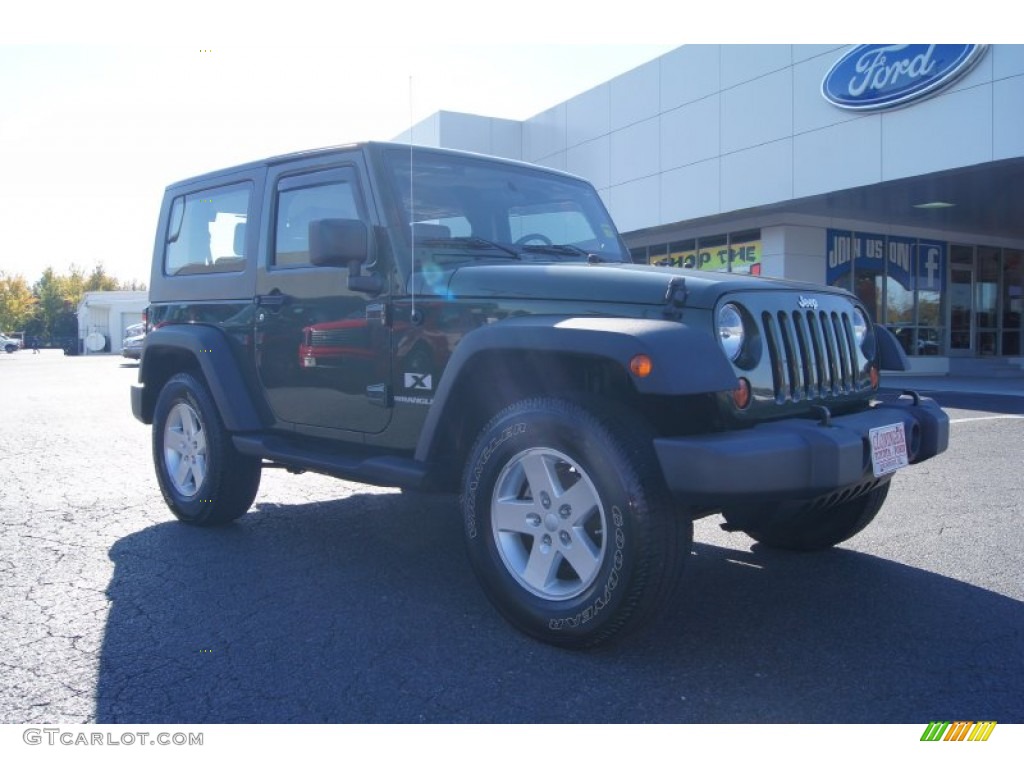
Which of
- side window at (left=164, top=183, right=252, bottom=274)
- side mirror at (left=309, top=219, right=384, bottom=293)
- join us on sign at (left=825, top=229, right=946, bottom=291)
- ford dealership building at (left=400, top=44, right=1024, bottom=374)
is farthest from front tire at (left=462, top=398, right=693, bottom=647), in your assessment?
join us on sign at (left=825, top=229, right=946, bottom=291)

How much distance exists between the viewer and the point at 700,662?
3.14 m

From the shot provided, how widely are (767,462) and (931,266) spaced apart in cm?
2251

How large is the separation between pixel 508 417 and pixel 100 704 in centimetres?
166

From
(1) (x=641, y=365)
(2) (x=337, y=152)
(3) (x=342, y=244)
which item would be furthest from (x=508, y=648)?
(2) (x=337, y=152)

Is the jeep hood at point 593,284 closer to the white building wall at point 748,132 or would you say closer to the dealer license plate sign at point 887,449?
the dealer license plate sign at point 887,449

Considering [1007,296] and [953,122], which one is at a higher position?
[953,122]

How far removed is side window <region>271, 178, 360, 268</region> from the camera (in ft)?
14.5

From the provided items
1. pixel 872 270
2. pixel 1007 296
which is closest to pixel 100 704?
pixel 872 270

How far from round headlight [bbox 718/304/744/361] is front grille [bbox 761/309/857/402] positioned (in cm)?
12

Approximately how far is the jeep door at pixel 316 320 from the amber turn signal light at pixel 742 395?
1.63m

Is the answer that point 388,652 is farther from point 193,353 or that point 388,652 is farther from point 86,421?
point 86,421

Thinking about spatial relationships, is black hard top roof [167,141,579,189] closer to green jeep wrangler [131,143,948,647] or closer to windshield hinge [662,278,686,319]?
green jeep wrangler [131,143,948,647]

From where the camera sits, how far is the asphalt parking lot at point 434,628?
2789 millimetres

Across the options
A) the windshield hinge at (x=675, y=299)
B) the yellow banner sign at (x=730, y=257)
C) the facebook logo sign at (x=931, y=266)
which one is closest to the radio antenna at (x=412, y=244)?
the windshield hinge at (x=675, y=299)
